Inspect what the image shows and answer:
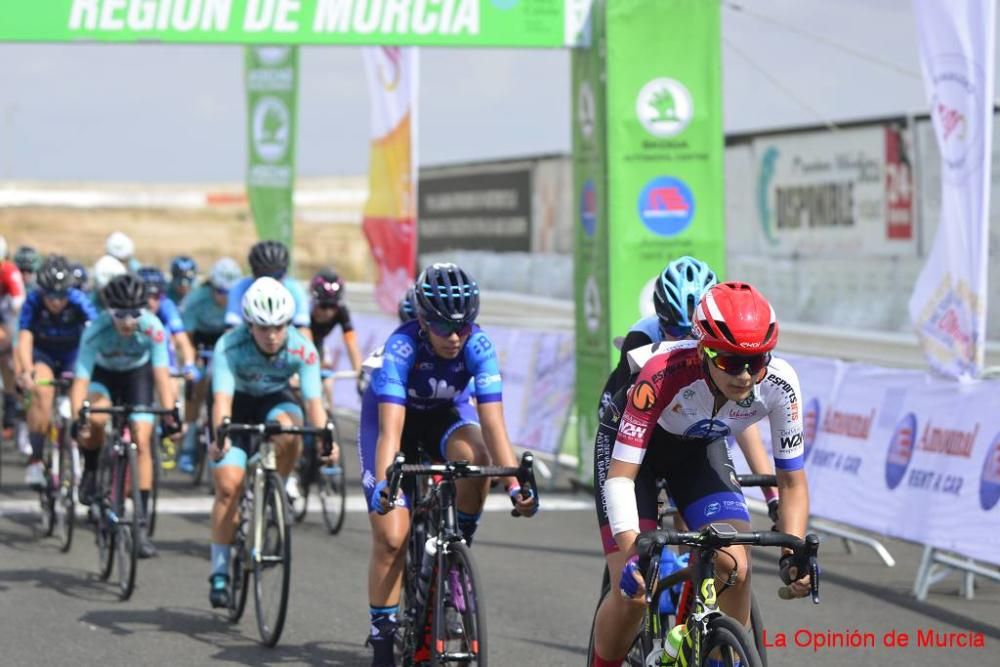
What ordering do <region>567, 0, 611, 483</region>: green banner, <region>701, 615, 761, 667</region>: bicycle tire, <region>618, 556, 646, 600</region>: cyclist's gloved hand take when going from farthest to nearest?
<region>567, 0, 611, 483</region>: green banner < <region>618, 556, 646, 600</region>: cyclist's gloved hand < <region>701, 615, 761, 667</region>: bicycle tire

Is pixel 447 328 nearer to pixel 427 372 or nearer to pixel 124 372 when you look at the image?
pixel 427 372

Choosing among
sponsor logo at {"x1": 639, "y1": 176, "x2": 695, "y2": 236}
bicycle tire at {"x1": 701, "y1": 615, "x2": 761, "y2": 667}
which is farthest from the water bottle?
sponsor logo at {"x1": 639, "y1": 176, "x2": 695, "y2": 236}

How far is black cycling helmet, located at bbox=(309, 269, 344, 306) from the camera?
13.3m

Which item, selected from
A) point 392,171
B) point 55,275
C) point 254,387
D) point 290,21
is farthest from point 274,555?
point 392,171

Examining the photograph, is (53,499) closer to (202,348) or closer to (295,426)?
(202,348)

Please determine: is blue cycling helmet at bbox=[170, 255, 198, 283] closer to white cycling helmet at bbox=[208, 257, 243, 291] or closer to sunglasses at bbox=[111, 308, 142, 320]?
white cycling helmet at bbox=[208, 257, 243, 291]

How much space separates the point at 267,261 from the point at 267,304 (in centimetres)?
376

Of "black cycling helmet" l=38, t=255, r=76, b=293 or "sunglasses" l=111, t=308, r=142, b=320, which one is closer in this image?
"sunglasses" l=111, t=308, r=142, b=320

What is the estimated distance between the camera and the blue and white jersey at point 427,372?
23.2 ft

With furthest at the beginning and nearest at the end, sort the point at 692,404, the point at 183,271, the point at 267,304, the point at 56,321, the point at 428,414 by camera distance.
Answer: the point at 183,271 < the point at 56,321 < the point at 267,304 < the point at 428,414 < the point at 692,404

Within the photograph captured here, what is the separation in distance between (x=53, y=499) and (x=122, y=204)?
342 feet

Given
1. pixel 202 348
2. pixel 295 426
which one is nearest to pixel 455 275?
pixel 295 426

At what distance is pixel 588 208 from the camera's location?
14461mm

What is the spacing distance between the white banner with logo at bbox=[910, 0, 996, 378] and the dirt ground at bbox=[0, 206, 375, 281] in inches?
2541
